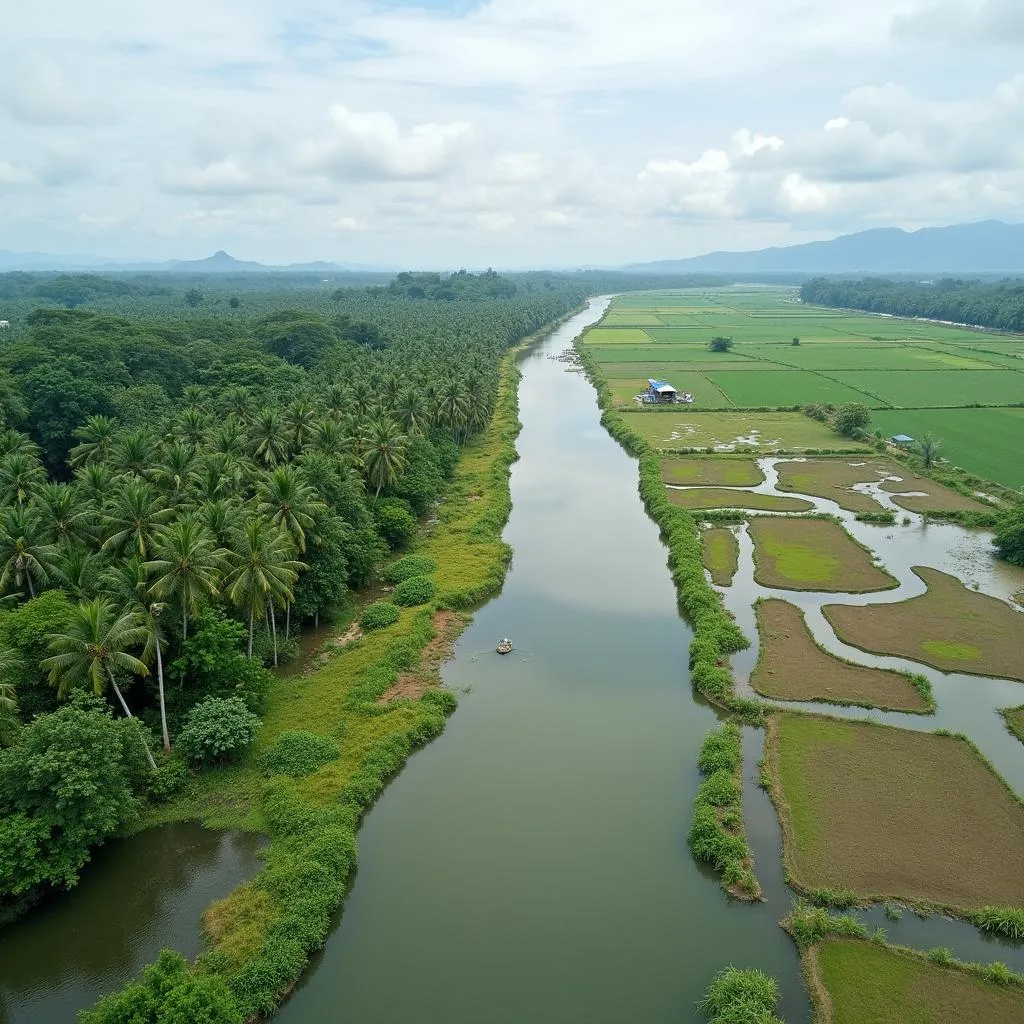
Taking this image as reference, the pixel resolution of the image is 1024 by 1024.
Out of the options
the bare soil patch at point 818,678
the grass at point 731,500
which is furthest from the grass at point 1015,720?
the grass at point 731,500

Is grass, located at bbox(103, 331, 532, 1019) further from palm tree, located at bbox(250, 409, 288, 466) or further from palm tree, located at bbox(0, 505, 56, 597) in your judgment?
palm tree, located at bbox(250, 409, 288, 466)

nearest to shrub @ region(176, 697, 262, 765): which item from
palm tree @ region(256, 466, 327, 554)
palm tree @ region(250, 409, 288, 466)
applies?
palm tree @ region(256, 466, 327, 554)

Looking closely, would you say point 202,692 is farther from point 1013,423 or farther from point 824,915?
point 1013,423

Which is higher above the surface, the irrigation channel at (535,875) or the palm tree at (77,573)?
the palm tree at (77,573)

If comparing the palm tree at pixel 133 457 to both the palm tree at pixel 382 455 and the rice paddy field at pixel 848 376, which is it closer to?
the palm tree at pixel 382 455

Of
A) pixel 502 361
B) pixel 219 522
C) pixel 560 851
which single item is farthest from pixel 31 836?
pixel 502 361

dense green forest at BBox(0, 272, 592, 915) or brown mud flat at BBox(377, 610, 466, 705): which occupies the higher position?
dense green forest at BBox(0, 272, 592, 915)

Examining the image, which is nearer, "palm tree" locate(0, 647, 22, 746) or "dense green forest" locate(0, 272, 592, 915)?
"dense green forest" locate(0, 272, 592, 915)
